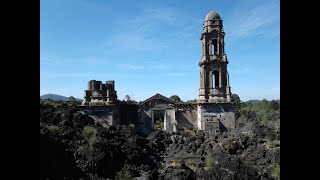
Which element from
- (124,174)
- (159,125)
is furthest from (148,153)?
(159,125)

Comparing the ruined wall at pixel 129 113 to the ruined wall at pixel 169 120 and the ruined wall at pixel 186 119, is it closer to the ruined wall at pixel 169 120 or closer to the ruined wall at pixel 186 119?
the ruined wall at pixel 169 120

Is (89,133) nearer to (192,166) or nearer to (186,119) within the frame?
(192,166)

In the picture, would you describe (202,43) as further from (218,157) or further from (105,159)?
(105,159)

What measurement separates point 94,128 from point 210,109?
12.2 meters

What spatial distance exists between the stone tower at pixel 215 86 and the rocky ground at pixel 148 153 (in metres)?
2.08

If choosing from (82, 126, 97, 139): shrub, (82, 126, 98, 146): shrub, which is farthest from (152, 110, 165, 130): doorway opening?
(82, 126, 97, 139): shrub

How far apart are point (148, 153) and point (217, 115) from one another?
29.8 ft

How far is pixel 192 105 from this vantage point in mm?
34938

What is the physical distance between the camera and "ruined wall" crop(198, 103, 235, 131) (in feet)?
106

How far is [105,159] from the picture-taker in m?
22.1
